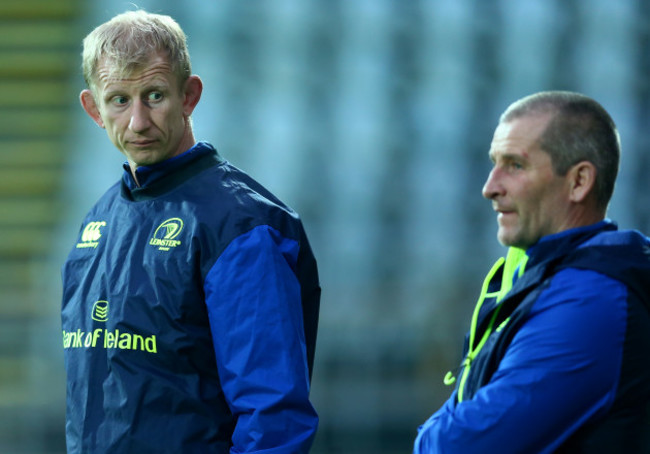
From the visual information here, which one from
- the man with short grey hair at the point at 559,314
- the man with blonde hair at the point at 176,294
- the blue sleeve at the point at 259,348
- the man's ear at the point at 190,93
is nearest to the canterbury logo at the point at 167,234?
the man with blonde hair at the point at 176,294

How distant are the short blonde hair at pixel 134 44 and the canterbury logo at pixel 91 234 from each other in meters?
0.27

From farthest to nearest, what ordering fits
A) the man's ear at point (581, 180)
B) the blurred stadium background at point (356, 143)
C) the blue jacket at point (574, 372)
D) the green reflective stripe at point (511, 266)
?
the blurred stadium background at point (356, 143)
the green reflective stripe at point (511, 266)
the man's ear at point (581, 180)
the blue jacket at point (574, 372)

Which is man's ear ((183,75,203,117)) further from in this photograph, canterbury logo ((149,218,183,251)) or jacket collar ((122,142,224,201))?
canterbury logo ((149,218,183,251))

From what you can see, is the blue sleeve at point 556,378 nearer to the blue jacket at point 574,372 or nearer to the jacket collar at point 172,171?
the blue jacket at point 574,372

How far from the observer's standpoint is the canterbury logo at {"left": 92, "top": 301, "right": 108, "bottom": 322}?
2.11 metres

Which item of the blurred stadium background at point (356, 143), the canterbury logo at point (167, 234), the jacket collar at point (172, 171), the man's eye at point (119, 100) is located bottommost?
the blurred stadium background at point (356, 143)

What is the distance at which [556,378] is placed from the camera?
193 centimetres

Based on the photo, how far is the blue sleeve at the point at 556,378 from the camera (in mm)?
1925

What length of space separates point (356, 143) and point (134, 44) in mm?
14254

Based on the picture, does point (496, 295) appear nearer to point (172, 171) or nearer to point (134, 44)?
point (172, 171)

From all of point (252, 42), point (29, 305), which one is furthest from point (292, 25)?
point (29, 305)

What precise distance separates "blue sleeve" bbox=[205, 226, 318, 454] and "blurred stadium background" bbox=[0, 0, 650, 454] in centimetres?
1191

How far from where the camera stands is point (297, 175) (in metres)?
15.9

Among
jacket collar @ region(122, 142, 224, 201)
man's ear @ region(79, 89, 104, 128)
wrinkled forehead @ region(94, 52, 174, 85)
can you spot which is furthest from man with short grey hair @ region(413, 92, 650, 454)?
man's ear @ region(79, 89, 104, 128)
